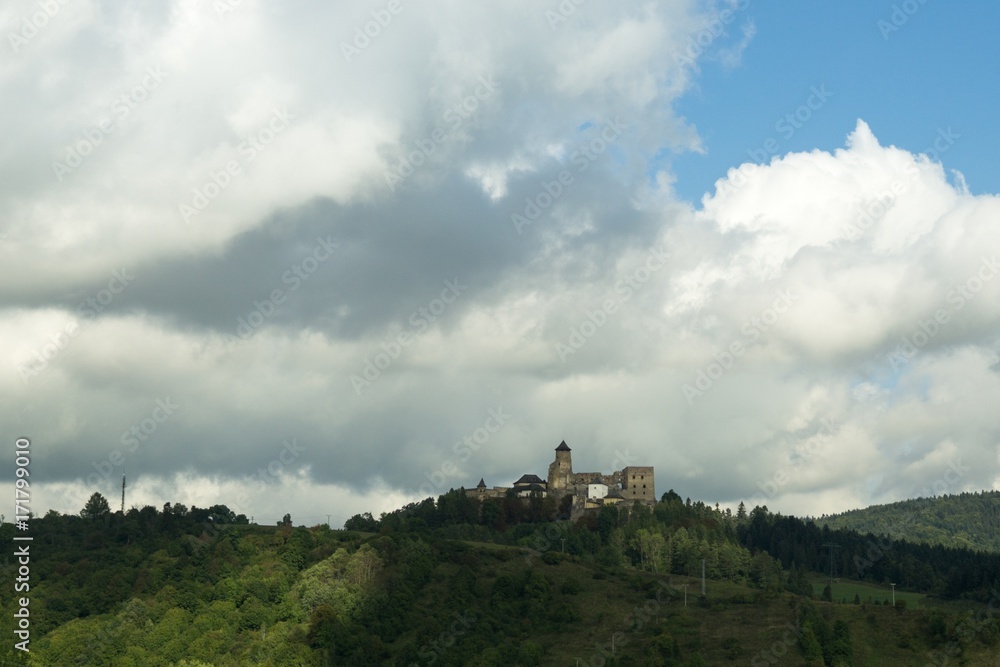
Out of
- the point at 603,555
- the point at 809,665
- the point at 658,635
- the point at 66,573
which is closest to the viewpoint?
the point at 809,665

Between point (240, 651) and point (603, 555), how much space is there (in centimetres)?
6713

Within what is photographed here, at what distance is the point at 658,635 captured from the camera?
134750 mm

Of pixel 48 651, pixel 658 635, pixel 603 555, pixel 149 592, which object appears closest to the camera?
pixel 658 635

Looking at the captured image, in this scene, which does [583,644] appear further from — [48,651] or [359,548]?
[48,651]

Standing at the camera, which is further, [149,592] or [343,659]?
[149,592]

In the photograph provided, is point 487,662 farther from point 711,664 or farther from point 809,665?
point 809,665

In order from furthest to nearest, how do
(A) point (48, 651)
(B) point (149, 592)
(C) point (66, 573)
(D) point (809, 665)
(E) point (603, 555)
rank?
(E) point (603, 555) < (C) point (66, 573) < (B) point (149, 592) < (A) point (48, 651) < (D) point (809, 665)

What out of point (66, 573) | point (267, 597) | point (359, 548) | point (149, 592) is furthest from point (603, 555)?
point (66, 573)

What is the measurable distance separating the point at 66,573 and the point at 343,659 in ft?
199

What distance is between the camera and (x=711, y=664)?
126 metres

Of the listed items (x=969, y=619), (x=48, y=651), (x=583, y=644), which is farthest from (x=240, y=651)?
(x=969, y=619)

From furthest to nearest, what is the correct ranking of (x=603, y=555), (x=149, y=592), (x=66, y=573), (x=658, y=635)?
(x=603, y=555) < (x=66, y=573) < (x=149, y=592) < (x=658, y=635)

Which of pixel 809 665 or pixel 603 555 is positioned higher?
pixel 603 555

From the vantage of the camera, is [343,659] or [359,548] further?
[359,548]
